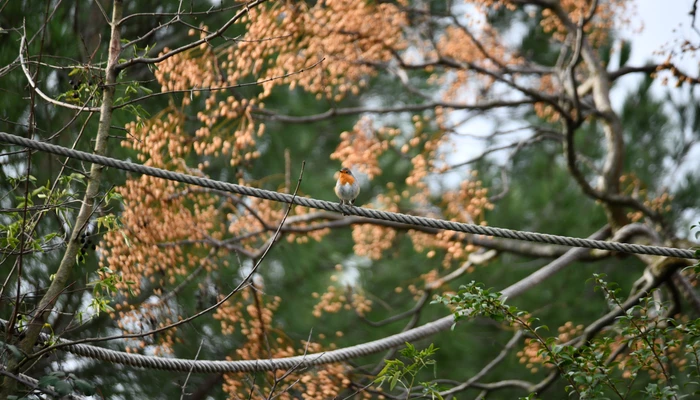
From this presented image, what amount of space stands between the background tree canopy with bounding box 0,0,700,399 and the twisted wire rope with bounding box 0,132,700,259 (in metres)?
0.09

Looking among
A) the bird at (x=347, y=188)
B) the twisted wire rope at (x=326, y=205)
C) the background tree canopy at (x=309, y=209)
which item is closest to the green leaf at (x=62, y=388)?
the background tree canopy at (x=309, y=209)

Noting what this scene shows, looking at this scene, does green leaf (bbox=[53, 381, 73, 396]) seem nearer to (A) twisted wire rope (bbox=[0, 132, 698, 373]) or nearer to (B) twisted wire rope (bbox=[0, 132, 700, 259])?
(A) twisted wire rope (bbox=[0, 132, 698, 373])

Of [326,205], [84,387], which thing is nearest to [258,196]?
[326,205]

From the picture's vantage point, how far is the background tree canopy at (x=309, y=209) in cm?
241

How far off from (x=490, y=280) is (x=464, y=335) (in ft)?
2.19

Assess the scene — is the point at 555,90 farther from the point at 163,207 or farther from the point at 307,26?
the point at 163,207

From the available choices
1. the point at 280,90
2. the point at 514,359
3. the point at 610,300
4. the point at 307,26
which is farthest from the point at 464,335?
the point at 610,300

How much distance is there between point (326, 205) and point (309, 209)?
Answer: 3071 millimetres

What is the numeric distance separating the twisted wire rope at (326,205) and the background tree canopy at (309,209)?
87mm

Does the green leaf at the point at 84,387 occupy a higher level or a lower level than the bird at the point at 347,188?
lower

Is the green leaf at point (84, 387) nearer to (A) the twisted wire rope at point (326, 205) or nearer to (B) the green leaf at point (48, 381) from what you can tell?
(B) the green leaf at point (48, 381)

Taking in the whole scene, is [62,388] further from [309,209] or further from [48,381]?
[309,209]

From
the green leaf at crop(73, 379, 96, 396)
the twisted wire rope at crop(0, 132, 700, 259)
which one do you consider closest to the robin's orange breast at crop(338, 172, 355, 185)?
the twisted wire rope at crop(0, 132, 700, 259)

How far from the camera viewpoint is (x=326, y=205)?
234 cm
